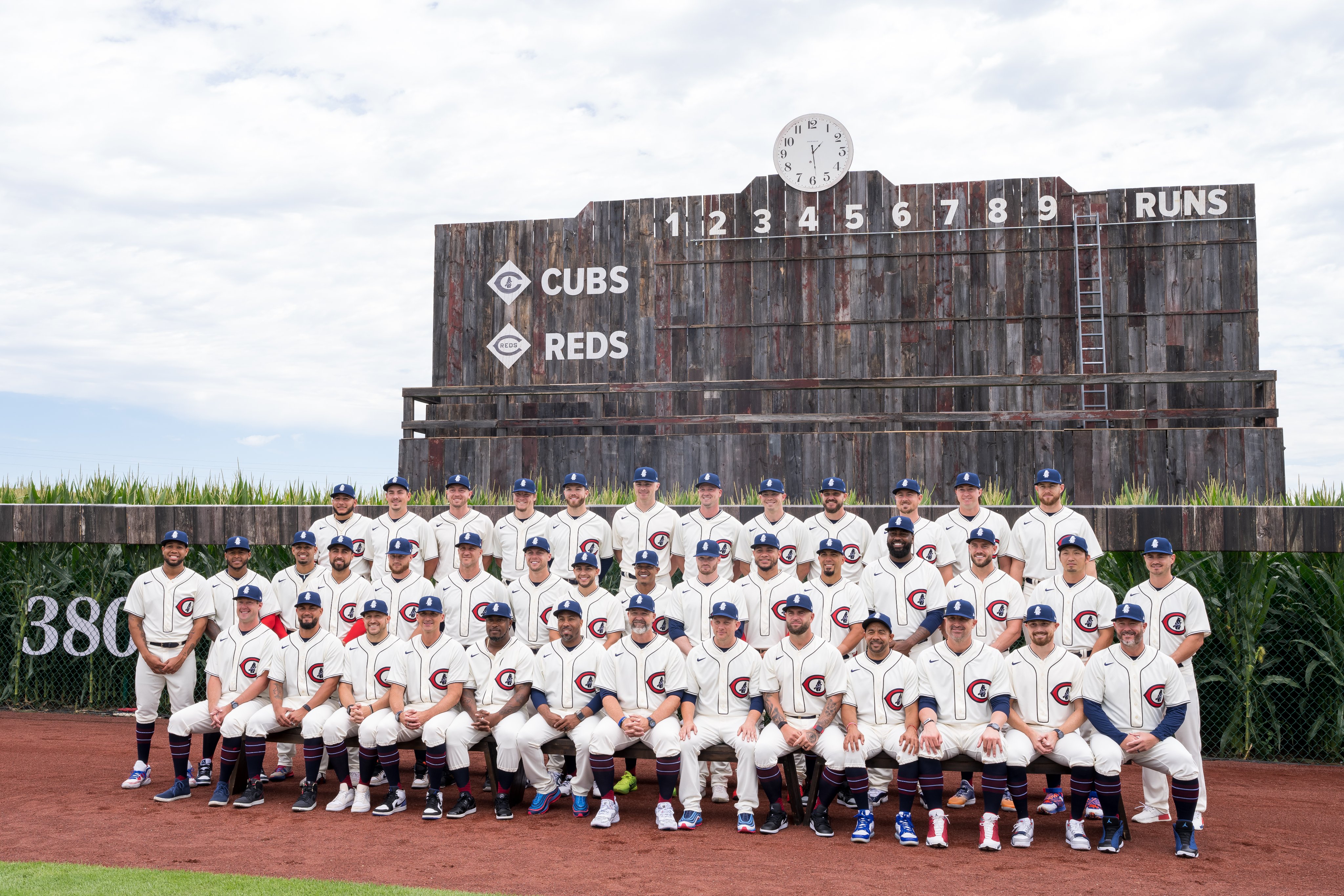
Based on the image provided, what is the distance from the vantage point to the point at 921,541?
873cm

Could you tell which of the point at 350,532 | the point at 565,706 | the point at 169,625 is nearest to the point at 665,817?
the point at 565,706

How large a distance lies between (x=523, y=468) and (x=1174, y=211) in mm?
10528

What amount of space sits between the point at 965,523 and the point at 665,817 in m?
3.42

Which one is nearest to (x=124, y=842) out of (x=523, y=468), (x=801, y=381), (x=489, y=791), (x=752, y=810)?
(x=489, y=791)

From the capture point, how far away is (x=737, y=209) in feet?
55.2

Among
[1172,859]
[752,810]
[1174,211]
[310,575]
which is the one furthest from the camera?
[1174,211]

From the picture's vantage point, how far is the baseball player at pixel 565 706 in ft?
25.2

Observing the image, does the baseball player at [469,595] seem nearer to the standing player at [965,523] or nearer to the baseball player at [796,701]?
the baseball player at [796,701]

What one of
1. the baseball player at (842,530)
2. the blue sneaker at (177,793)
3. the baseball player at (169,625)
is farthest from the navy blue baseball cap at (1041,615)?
the baseball player at (169,625)

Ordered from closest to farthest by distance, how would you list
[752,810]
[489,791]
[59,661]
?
[752,810], [489,791], [59,661]

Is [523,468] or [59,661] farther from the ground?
[523,468]

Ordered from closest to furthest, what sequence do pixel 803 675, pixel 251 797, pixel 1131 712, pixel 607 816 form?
1. pixel 1131 712
2. pixel 607 816
3. pixel 803 675
4. pixel 251 797

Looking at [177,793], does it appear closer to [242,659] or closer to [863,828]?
[242,659]

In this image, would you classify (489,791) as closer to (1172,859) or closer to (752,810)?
(752,810)
